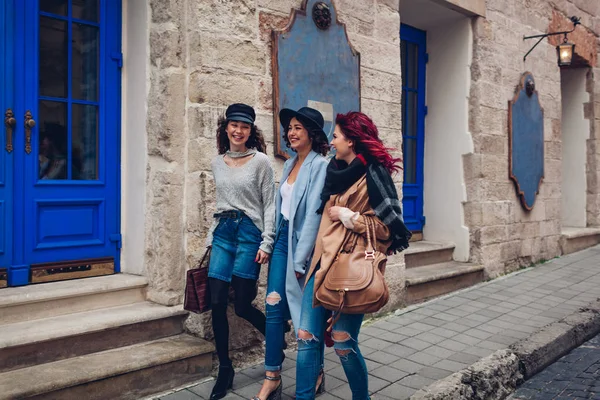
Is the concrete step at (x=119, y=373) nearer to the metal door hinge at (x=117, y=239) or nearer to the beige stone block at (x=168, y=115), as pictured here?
the metal door hinge at (x=117, y=239)

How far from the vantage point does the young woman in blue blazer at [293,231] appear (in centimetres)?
333

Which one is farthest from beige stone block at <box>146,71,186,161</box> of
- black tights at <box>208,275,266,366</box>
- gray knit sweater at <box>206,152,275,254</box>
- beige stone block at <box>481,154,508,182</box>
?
beige stone block at <box>481,154,508,182</box>

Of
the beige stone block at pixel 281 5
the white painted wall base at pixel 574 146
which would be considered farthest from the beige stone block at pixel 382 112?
the white painted wall base at pixel 574 146

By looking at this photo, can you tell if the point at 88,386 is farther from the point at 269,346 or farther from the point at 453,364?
the point at 453,364

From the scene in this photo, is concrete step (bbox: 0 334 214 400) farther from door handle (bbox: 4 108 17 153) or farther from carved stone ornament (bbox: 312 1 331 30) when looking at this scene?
carved stone ornament (bbox: 312 1 331 30)

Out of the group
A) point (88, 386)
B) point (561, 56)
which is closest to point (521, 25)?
point (561, 56)

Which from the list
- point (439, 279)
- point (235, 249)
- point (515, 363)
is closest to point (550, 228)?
point (439, 279)

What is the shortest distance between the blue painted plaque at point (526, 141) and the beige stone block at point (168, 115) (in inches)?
185

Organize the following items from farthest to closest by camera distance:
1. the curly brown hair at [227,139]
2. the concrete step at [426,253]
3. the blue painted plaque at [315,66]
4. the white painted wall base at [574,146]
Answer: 1. the white painted wall base at [574,146]
2. the concrete step at [426,253]
3. the blue painted plaque at [315,66]
4. the curly brown hair at [227,139]

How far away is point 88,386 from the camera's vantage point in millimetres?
3324

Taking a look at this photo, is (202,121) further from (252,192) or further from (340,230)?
(340,230)

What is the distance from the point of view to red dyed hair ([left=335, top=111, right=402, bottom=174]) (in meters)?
3.08

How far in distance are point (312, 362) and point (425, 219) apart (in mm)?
4526

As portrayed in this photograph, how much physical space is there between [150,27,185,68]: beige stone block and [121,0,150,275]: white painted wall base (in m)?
0.11
